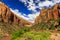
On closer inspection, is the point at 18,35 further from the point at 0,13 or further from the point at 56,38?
the point at 0,13

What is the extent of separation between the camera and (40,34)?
44.2 m

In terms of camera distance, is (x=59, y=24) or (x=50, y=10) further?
(x=50, y=10)

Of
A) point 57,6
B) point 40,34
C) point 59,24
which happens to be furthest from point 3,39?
point 57,6

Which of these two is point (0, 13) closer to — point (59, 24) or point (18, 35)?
point (59, 24)

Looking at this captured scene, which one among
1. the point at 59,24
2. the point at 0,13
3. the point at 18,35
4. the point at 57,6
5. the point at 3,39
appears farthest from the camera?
the point at 0,13

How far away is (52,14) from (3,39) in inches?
3842

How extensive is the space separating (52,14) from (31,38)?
14398 cm

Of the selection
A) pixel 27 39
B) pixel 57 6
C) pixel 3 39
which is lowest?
pixel 3 39

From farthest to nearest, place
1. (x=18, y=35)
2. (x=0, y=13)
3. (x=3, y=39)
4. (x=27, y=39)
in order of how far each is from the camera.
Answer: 1. (x=0, y=13)
2. (x=3, y=39)
3. (x=18, y=35)
4. (x=27, y=39)

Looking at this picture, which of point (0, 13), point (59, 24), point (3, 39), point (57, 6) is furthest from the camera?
point (0, 13)

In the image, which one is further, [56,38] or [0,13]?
[0,13]

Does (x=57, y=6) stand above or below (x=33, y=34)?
above

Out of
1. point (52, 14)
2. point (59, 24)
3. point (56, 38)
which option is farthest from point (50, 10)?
point (56, 38)

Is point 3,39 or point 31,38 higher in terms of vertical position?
point 31,38
